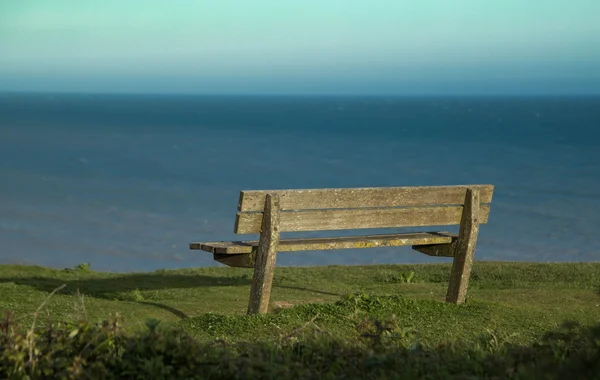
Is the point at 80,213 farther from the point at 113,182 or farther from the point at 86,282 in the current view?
the point at 86,282

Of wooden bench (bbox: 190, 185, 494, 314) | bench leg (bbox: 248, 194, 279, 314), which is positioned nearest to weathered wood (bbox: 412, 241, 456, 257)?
wooden bench (bbox: 190, 185, 494, 314)

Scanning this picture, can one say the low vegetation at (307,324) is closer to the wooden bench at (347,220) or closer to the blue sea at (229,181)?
the wooden bench at (347,220)

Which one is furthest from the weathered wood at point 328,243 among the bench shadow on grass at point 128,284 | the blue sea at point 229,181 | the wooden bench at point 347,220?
the blue sea at point 229,181

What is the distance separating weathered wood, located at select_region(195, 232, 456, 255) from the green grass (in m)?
0.56

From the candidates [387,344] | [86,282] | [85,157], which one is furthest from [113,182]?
[387,344]

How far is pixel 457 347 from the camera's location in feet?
18.0

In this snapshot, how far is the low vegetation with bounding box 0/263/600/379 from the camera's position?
4.61 meters

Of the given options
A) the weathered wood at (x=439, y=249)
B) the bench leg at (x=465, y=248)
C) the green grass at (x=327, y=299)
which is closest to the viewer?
the green grass at (x=327, y=299)

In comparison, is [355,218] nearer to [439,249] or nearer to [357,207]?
[357,207]

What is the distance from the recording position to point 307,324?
545cm

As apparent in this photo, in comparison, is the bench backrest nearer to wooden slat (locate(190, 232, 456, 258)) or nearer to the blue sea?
wooden slat (locate(190, 232, 456, 258))

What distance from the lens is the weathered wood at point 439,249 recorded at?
9345mm

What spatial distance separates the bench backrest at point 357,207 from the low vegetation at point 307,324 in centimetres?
80

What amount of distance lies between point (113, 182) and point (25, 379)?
4283 centimetres
